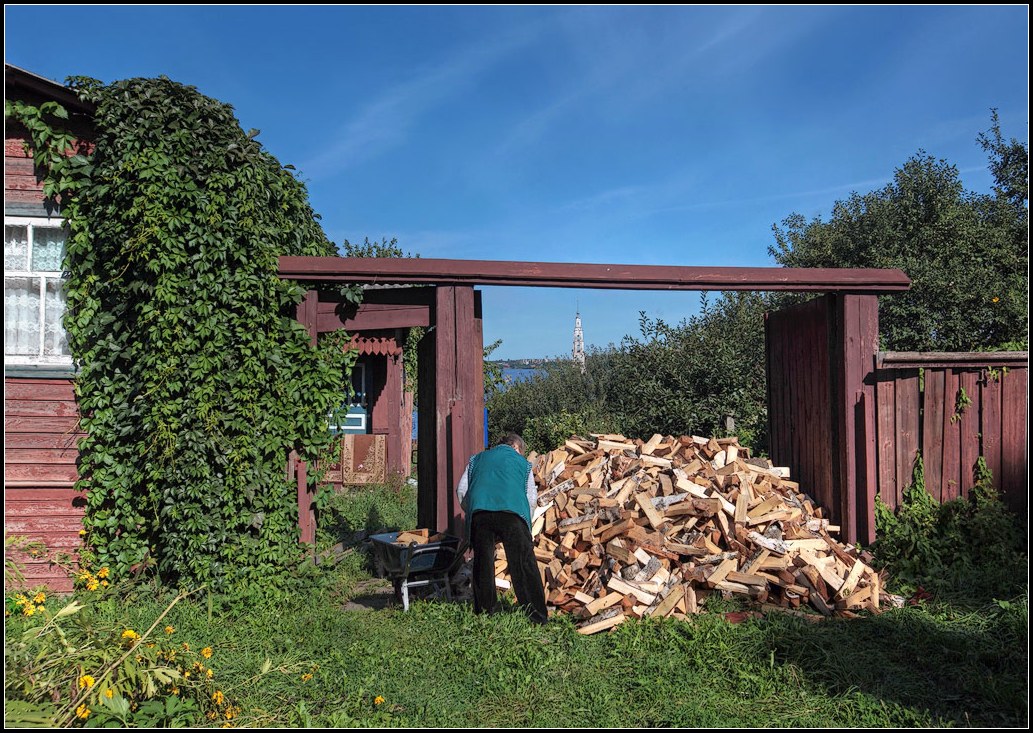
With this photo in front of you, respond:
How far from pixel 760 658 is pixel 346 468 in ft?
38.1

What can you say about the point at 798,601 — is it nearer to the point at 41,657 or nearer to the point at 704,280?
the point at 704,280

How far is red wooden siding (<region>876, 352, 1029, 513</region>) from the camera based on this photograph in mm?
8016

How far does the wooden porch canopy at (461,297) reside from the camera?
7473 millimetres

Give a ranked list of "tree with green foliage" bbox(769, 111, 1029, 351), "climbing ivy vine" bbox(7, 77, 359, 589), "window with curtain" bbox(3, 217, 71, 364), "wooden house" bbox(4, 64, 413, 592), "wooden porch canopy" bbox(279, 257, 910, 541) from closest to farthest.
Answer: "climbing ivy vine" bbox(7, 77, 359, 589), "wooden house" bbox(4, 64, 413, 592), "window with curtain" bbox(3, 217, 71, 364), "wooden porch canopy" bbox(279, 257, 910, 541), "tree with green foliage" bbox(769, 111, 1029, 351)

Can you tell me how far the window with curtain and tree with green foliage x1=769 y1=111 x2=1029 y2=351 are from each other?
45.3 ft

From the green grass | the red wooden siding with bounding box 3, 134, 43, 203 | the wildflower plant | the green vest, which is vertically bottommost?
the green grass

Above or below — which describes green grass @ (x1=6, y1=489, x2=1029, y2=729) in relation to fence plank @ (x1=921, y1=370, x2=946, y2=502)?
below

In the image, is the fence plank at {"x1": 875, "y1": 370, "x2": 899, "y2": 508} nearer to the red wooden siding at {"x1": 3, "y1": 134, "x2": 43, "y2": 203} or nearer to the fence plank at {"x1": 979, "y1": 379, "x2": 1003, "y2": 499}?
the fence plank at {"x1": 979, "y1": 379, "x2": 1003, "y2": 499}

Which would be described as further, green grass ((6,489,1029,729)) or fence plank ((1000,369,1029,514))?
fence plank ((1000,369,1029,514))

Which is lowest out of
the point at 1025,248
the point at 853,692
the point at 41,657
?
the point at 853,692

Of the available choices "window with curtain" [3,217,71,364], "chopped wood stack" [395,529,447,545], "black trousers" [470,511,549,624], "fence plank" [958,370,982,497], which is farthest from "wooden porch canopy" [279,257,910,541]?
"window with curtain" [3,217,71,364]

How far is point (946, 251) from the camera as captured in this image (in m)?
15.4

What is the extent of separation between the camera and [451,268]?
7535 millimetres

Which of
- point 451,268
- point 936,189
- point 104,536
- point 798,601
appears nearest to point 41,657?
A: point 104,536
